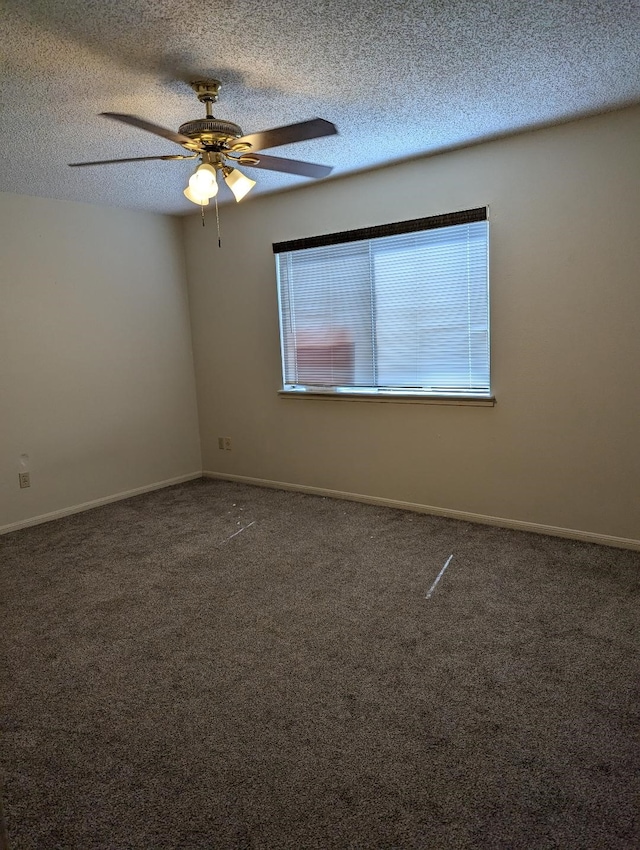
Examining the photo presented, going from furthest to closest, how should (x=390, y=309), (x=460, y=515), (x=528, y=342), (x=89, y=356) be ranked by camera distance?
(x=89, y=356), (x=390, y=309), (x=460, y=515), (x=528, y=342)

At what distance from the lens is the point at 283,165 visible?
9.09 feet

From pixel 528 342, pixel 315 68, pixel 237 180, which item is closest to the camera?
pixel 315 68

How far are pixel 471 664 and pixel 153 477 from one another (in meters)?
3.58

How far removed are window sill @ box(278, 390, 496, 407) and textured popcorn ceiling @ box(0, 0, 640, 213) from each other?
1590 millimetres

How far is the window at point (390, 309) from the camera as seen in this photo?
12.3 ft

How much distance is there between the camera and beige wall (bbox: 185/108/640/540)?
10.5 feet

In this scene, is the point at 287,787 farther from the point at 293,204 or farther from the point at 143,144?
the point at 293,204

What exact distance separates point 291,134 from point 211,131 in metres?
0.33

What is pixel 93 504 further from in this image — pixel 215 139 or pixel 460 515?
pixel 215 139

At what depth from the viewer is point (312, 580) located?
3135mm

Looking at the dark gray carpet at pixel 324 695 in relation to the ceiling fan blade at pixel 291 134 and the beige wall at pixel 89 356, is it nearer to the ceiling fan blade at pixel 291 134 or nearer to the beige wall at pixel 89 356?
the beige wall at pixel 89 356

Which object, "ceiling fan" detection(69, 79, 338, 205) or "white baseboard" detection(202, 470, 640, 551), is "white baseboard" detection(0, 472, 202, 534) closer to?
"white baseboard" detection(202, 470, 640, 551)

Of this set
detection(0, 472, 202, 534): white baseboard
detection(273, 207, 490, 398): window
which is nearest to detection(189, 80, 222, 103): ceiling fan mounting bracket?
detection(273, 207, 490, 398): window

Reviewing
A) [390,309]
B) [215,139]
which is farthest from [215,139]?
[390,309]
